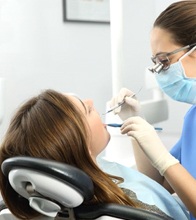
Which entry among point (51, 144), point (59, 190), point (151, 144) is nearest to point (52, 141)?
point (51, 144)

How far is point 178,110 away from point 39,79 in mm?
993

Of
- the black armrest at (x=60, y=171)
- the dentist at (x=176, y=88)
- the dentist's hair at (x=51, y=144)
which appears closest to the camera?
the black armrest at (x=60, y=171)

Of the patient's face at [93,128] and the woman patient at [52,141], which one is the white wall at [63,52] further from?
the woman patient at [52,141]

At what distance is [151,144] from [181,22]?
425 mm

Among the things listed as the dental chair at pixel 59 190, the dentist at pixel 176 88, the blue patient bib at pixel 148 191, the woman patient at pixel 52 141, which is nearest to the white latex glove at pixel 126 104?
the dentist at pixel 176 88

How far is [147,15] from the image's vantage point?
2670 mm

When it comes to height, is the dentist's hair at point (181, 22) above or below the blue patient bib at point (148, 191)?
above

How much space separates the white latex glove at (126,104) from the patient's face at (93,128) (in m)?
0.32

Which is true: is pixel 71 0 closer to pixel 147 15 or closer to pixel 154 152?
pixel 147 15

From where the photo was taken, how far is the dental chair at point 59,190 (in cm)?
79

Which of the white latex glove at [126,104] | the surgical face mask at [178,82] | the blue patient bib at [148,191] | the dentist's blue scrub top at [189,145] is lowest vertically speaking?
the blue patient bib at [148,191]

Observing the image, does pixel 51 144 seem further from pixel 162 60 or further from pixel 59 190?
pixel 162 60

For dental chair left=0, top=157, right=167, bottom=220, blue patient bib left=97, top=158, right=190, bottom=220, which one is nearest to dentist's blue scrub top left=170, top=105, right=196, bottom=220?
blue patient bib left=97, top=158, right=190, bottom=220

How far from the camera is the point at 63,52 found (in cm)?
231
